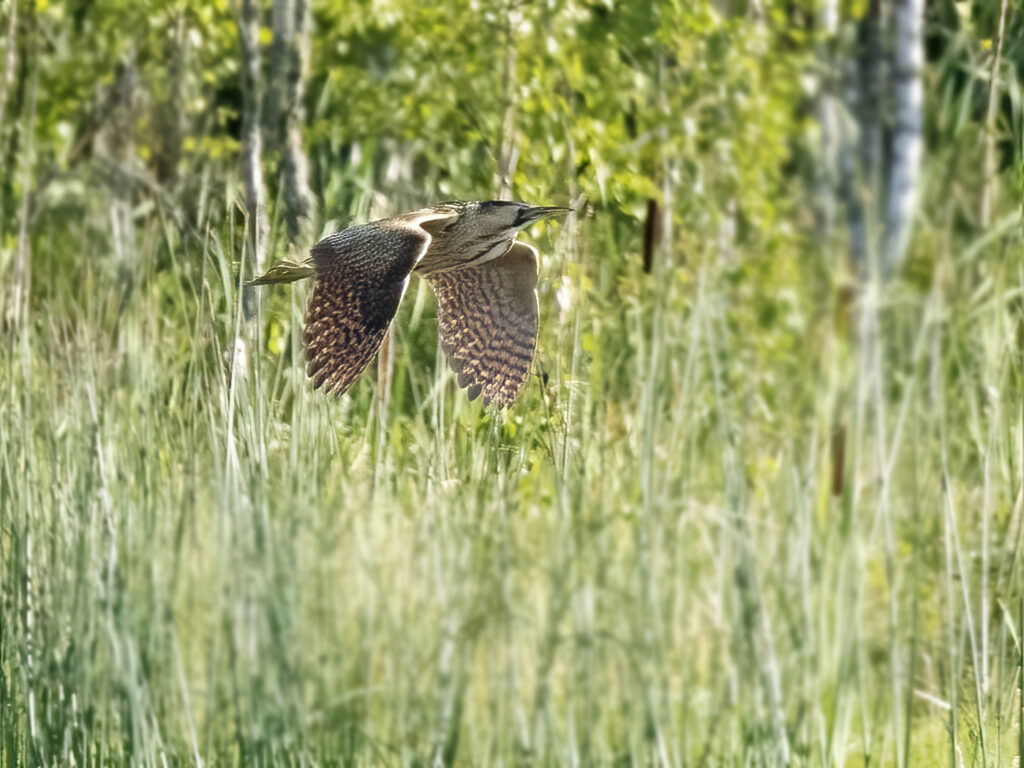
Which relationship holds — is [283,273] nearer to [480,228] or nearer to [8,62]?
[480,228]

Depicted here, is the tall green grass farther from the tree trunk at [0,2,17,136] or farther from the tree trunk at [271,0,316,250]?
the tree trunk at [0,2,17,136]

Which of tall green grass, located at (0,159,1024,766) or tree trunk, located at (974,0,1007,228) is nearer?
tall green grass, located at (0,159,1024,766)

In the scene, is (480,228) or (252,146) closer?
(480,228)

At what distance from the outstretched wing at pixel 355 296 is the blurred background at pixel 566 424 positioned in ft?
0.19

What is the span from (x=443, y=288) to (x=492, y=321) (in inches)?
3.1

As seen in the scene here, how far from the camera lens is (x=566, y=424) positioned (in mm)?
1378

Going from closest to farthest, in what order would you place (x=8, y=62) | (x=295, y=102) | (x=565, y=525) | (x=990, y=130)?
(x=565, y=525), (x=990, y=130), (x=295, y=102), (x=8, y=62)

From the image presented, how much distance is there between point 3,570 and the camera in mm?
1642

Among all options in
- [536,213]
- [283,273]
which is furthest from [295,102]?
[536,213]

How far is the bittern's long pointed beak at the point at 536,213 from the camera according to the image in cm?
137

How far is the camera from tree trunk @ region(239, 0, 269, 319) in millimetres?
1433

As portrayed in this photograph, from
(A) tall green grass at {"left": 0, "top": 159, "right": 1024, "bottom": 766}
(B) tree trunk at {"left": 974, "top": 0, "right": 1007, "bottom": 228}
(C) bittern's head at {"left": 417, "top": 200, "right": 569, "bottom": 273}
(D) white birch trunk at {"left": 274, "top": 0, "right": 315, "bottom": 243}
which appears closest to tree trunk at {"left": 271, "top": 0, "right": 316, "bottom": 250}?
(D) white birch trunk at {"left": 274, "top": 0, "right": 315, "bottom": 243}

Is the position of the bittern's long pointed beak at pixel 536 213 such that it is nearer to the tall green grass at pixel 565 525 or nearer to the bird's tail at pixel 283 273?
the tall green grass at pixel 565 525

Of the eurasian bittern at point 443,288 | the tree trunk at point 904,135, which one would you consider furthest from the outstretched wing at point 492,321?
the tree trunk at point 904,135
